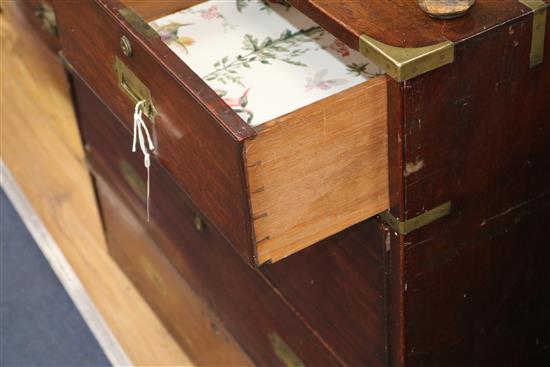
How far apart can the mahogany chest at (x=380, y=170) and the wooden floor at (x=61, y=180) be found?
0.58 m

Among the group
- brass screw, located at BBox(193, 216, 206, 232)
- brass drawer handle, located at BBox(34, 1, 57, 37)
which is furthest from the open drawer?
brass drawer handle, located at BBox(34, 1, 57, 37)

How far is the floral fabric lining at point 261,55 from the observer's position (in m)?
1.08

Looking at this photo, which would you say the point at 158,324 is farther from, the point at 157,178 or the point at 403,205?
the point at 403,205

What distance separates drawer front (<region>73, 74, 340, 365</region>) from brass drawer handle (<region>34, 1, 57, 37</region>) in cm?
23

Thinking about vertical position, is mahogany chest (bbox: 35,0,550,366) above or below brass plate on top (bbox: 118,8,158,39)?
below

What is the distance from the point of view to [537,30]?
979 millimetres

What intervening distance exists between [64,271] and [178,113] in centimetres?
109

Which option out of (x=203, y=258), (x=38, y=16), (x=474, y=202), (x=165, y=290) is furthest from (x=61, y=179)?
(x=474, y=202)

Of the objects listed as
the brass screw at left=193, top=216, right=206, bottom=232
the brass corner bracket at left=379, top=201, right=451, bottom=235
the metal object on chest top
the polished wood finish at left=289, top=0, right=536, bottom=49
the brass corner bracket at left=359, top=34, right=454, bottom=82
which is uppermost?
the metal object on chest top

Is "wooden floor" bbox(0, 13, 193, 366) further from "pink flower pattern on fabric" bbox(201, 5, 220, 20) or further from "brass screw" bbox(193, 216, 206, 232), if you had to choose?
"pink flower pattern on fabric" bbox(201, 5, 220, 20)

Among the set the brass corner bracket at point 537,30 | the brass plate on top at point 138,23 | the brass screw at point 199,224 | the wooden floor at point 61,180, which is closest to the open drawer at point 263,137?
the brass plate on top at point 138,23

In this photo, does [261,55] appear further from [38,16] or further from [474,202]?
[38,16]

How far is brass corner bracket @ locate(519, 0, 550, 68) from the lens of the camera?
3.15 ft

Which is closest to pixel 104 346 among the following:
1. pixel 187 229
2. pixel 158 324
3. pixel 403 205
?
pixel 158 324
